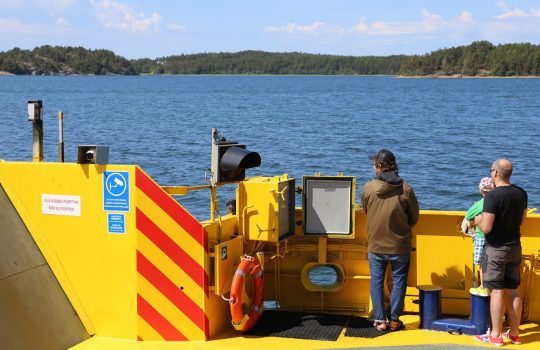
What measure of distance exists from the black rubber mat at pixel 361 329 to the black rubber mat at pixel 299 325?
78 millimetres

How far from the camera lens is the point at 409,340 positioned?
263 inches

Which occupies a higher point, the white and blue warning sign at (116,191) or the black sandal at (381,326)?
the white and blue warning sign at (116,191)

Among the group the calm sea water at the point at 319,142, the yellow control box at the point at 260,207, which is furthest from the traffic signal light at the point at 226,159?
the calm sea water at the point at 319,142

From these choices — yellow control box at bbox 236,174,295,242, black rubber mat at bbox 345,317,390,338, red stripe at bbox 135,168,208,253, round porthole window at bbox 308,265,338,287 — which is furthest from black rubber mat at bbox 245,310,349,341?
round porthole window at bbox 308,265,338,287

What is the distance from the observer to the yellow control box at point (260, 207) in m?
6.91

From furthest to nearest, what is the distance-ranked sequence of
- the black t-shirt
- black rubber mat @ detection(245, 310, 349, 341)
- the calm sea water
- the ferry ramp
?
1. the calm sea water
2. black rubber mat @ detection(245, 310, 349, 341)
3. the black t-shirt
4. the ferry ramp

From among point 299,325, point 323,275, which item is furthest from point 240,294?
point 323,275

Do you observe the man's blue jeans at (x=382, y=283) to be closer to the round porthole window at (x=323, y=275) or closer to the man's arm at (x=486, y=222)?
the man's arm at (x=486, y=222)

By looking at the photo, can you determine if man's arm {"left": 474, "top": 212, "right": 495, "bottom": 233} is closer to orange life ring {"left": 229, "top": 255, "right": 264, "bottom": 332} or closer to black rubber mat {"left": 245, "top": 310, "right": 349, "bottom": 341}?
black rubber mat {"left": 245, "top": 310, "right": 349, "bottom": 341}

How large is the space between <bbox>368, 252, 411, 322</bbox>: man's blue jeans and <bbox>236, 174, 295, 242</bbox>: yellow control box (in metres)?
0.90

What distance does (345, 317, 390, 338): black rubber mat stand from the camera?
681 cm

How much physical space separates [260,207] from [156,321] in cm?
130

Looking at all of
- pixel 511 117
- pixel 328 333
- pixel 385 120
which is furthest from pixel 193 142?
pixel 328 333

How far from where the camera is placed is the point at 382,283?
274 inches
